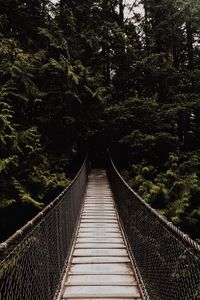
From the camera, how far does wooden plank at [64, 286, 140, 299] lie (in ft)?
14.1

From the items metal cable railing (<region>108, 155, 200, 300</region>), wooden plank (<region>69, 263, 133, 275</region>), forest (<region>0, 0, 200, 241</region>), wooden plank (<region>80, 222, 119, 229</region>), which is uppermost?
forest (<region>0, 0, 200, 241</region>)

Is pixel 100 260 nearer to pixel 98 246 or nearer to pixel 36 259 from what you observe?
pixel 98 246

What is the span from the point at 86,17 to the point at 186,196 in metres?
10.1

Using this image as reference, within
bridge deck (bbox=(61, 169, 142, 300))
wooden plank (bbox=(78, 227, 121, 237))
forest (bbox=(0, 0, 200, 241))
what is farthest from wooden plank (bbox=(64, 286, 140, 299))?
forest (bbox=(0, 0, 200, 241))

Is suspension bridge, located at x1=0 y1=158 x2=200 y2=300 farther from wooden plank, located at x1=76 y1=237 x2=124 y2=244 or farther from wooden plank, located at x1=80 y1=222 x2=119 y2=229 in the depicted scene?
wooden plank, located at x1=80 y1=222 x2=119 y2=229

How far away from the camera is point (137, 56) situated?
1733cm

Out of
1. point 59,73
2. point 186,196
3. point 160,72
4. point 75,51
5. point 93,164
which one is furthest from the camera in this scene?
point 93,164

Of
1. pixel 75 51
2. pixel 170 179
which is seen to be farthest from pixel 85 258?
pixel 75 51

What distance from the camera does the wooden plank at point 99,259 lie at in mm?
5598

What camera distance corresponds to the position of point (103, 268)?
17.4 ft

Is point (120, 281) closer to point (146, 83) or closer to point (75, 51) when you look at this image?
point (75, 51)

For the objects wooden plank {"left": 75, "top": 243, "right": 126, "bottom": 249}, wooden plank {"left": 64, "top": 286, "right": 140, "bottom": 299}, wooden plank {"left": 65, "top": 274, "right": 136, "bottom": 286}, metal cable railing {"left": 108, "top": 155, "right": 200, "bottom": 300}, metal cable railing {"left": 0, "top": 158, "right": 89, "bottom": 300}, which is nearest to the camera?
metal cable railing {"left": 0, "top": 158, "right": 89, "bottom": 300}

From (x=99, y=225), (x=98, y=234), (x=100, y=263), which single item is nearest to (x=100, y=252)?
(x=100, y=263)

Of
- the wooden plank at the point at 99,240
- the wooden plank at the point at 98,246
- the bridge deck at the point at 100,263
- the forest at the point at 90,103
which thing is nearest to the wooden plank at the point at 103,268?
the bridge deck at the point at 100,263
